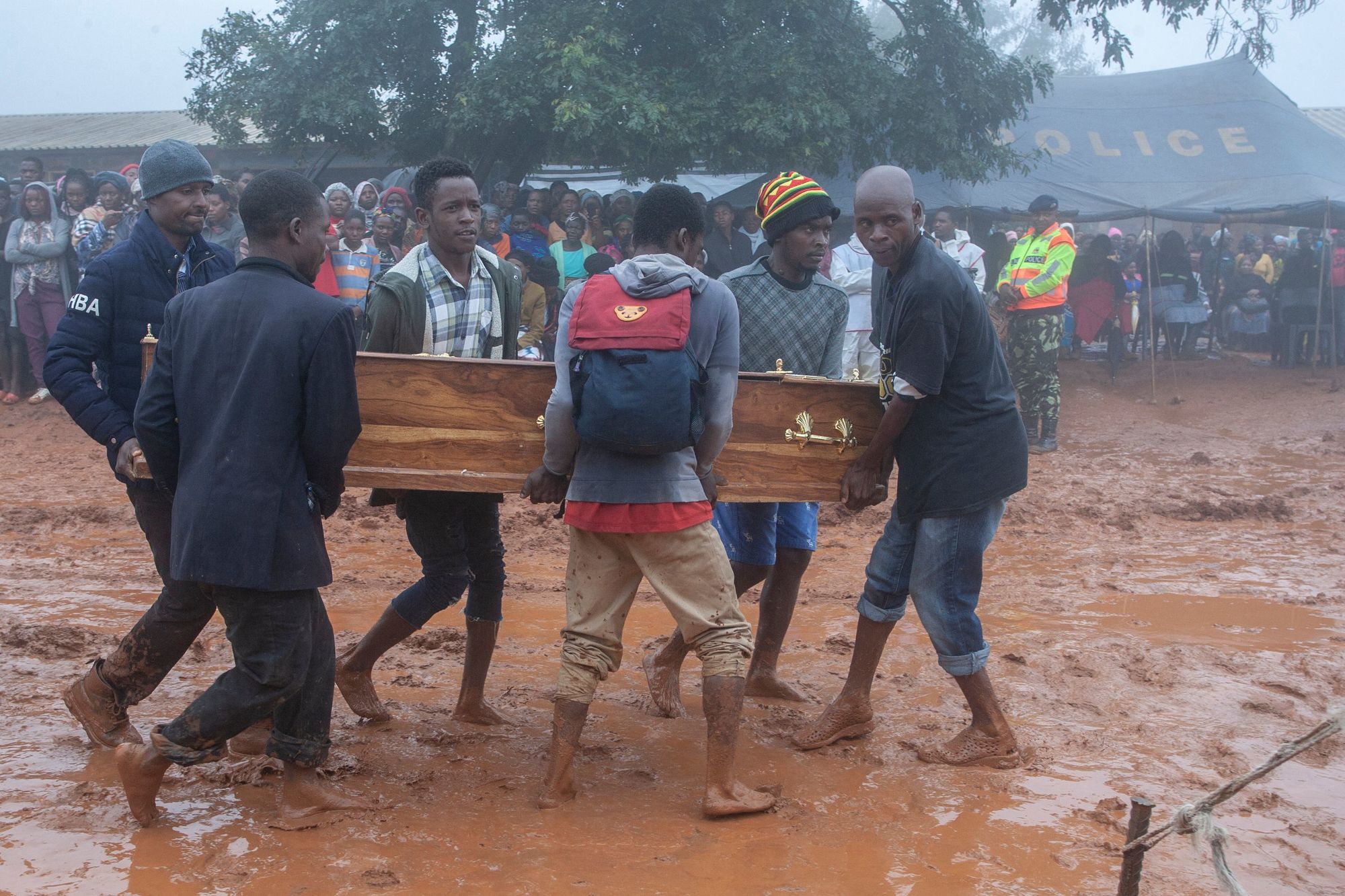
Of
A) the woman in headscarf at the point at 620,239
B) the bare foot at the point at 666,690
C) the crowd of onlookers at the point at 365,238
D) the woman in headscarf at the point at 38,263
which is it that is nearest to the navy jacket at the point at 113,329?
the bare foot at the point at 666,690

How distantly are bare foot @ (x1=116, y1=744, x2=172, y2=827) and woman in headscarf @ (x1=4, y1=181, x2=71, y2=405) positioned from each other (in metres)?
8.97

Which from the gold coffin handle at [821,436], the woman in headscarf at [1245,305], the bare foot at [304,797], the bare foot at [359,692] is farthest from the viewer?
the woman in headscarf at [1245,305]

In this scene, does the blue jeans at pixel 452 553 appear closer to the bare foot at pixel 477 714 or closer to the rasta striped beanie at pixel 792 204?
the bare foot at pixel 477 714

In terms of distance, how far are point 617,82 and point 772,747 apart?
8.27 metres

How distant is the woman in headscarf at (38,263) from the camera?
35.4 ft

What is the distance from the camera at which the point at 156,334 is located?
12.2 feet

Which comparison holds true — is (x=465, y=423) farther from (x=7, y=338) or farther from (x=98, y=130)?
(x=98, y=130)

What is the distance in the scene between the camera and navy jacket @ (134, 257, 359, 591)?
301 centimetres

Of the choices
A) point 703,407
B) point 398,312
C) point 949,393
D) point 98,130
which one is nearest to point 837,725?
point 949,393

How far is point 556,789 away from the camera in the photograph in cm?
342

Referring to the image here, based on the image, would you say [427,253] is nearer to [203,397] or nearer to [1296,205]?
[203,397]

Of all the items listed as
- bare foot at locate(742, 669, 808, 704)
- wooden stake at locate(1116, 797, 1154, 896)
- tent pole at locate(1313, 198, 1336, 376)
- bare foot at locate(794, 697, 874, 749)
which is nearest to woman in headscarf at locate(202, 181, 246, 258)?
bare foot at locate(742, 669, 808, 704)

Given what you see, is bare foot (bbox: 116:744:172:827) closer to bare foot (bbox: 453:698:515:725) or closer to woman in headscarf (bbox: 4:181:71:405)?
bare foot (bbox: 453:698:515:725)

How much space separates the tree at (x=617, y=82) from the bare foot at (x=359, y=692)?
7.42m
